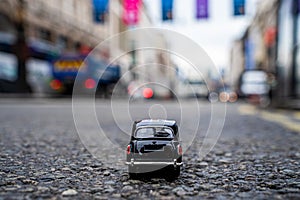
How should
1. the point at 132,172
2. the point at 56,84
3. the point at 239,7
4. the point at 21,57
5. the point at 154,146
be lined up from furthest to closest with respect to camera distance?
the point at 56,84
the point at 21,57
the point at 239,7
the point at 132,172
the point at 154,146

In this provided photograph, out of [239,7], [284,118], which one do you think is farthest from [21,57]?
[284,118]

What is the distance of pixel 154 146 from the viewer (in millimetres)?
1396

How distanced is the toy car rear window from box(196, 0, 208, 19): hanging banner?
1584 cm

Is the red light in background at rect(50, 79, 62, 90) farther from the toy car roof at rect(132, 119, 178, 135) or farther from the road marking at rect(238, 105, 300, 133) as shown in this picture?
the toy car roof at rect(132, 119, 178, 135)

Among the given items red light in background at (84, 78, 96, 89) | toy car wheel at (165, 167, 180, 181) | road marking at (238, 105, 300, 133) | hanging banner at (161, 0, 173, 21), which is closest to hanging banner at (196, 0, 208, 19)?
hanging banner at (161, 0, 173, 21)

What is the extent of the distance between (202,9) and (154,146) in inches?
640

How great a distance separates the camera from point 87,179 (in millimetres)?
1689

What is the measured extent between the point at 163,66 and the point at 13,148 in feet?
5.56

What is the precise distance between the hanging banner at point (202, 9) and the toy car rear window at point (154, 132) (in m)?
15.8

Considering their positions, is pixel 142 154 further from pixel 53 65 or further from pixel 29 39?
pixel 29 39

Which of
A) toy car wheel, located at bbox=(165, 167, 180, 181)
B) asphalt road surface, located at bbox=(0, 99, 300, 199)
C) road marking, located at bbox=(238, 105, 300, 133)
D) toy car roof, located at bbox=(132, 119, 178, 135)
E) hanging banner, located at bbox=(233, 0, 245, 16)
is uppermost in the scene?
hanging banner, located at bbox=(233, 0, 245, 16)

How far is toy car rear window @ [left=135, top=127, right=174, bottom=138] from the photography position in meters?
1.42

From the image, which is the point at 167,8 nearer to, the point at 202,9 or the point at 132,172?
the point at 202,9

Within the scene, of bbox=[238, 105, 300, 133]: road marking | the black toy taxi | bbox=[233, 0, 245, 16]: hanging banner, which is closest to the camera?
the black toy taxi
